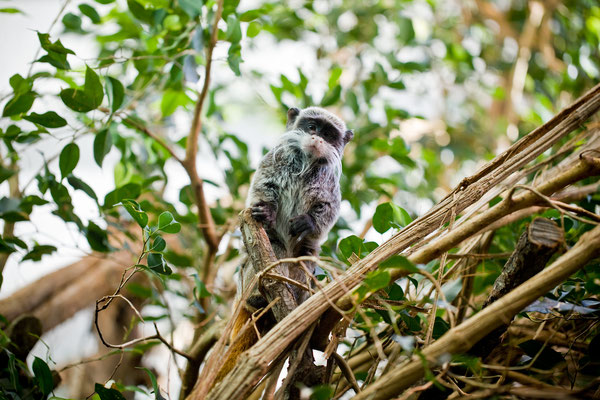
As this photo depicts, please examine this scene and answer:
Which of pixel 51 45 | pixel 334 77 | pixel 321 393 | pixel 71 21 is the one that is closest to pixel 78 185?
pixel 51 45

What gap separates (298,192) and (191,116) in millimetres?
1260

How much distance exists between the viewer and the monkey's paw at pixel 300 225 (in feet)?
7.80

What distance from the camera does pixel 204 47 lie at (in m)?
2.57

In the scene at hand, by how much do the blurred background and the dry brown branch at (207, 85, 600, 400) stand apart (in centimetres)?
38

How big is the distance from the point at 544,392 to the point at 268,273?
90 centimetres

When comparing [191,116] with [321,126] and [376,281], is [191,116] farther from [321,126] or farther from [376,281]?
[376,281]

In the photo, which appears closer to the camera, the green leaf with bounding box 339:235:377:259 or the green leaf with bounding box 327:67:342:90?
the green leaf with bounding box 339:235:377:259

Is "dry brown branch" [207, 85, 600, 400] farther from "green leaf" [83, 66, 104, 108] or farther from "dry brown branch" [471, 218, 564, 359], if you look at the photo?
"green leaf" [83, 66, 104, 108]

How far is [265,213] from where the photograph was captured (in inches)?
91.9

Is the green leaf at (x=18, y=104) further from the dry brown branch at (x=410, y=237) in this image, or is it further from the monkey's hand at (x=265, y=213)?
the dry brown branch at (x=410, y=237)

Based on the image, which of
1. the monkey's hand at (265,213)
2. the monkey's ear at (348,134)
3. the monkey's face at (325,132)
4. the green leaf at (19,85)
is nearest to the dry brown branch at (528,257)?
the monkey's hand at (265,213)

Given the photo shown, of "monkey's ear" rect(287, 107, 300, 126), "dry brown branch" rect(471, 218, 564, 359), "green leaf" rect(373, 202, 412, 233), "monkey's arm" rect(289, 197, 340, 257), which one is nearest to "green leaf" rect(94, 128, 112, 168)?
"monkey's arm" rect(289, 197, 340, 257)

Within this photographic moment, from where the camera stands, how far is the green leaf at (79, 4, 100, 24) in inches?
98.9

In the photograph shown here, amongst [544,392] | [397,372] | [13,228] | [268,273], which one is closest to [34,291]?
[13,228]
